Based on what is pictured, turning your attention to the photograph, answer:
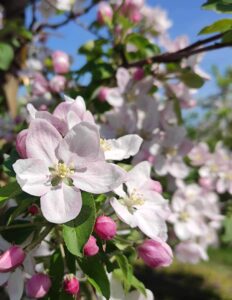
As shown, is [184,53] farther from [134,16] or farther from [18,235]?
[18,235]

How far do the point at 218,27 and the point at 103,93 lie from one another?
0.66 m

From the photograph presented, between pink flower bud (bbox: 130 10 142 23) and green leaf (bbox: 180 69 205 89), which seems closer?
green leaf (bbox: 180 69 205 89)

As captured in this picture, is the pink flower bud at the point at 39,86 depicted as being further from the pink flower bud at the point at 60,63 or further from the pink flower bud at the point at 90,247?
the pink flower bud at the point at 90,247

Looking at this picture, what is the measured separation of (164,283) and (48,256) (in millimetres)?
3767

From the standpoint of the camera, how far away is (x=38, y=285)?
3.39ft

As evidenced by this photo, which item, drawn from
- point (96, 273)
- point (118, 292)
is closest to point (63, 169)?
point (96, 273)

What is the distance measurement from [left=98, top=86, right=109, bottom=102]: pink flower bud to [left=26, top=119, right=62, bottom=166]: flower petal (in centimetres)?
83

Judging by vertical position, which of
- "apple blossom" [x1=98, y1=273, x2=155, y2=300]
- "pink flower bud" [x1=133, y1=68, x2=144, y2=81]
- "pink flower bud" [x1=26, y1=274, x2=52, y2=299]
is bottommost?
"apple blossom" [x1=98, y1=273, x2=155, y2=300]

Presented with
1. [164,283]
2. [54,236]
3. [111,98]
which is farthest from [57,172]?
[164,283]

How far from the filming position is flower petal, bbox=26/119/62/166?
0.95m

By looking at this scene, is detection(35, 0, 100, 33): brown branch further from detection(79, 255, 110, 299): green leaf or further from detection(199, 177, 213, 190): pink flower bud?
detection(79, 255, 110, 299): green leaf

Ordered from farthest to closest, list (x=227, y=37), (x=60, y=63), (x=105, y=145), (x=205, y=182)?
(x=205, y=182) < (x=60, y=63) < (x=227, y=37) < (x=105, y=145)

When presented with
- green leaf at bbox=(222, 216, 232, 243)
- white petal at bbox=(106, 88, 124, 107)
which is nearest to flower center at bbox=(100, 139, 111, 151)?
white petal at bbox=(106, 88, 124, 107)

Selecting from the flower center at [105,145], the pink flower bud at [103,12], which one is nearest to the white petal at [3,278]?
the flower center at [105,145]
